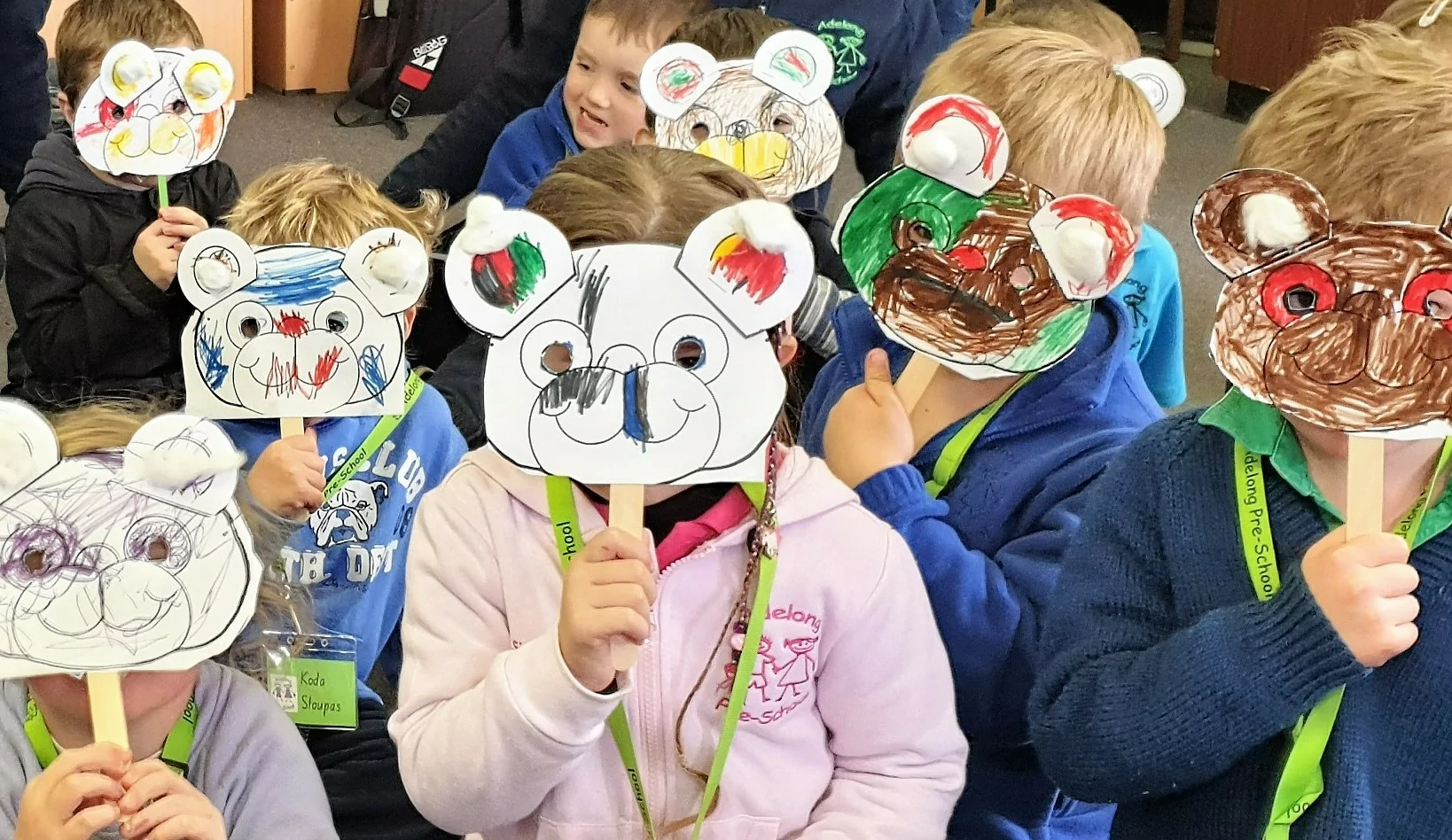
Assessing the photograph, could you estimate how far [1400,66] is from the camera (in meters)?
0.88

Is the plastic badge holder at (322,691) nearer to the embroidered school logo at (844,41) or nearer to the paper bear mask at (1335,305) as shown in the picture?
the paper bear mask at (1335,305)

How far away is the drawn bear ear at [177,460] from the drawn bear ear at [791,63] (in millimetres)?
782

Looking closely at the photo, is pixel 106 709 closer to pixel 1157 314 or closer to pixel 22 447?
pixel 22 447

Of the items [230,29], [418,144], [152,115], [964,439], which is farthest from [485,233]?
[230,29]

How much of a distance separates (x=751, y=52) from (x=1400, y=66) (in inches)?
33.4

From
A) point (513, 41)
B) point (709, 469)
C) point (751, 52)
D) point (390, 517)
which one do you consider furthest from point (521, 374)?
point (513, 41)

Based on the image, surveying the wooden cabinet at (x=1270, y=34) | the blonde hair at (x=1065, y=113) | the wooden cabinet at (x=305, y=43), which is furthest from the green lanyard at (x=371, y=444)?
the wooden cabinet at (x=1270, y=34)

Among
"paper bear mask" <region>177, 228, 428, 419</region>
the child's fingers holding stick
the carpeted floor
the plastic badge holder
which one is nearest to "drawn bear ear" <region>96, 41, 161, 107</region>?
"paper bear mask" <region>177, 228, 428, 419</region>

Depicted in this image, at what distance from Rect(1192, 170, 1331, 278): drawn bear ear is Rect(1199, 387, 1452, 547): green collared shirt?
0.31 ft

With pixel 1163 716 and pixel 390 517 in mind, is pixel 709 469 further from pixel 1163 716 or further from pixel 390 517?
pixel 390 517

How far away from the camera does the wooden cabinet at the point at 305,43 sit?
433cm

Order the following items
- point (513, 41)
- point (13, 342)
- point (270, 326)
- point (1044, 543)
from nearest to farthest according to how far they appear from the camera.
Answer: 1. point (1044, 543)
2. point (270, 326)
3. point (13, 342)
4. point (513, 41)

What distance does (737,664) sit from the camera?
917mm

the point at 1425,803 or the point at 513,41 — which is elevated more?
the point at 1425,803
